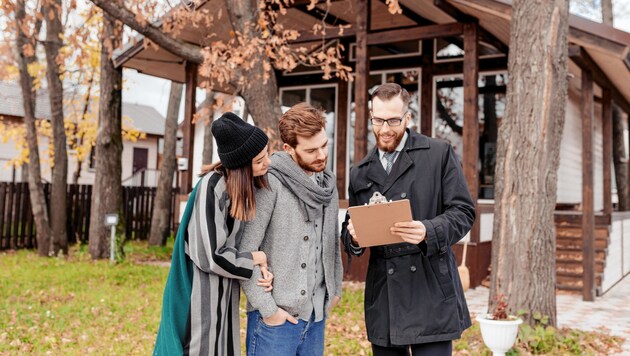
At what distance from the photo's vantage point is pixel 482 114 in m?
11.6

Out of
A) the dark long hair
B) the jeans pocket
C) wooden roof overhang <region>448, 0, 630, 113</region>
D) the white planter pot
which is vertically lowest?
the white planter pot

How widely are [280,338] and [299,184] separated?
2.20 ft

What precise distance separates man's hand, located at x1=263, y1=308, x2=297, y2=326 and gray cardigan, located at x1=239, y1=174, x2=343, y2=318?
0.08 ft

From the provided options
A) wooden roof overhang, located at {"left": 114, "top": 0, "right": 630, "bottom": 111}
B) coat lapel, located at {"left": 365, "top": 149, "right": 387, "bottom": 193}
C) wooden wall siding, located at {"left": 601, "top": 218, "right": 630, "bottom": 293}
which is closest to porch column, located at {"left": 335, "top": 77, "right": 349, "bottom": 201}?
wooden roof overhang, located at {"left": 114, "top": 0, "right": 630, "bottom": 111}

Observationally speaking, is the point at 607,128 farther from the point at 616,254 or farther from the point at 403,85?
the point at 403,85

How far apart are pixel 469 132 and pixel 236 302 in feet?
22.0

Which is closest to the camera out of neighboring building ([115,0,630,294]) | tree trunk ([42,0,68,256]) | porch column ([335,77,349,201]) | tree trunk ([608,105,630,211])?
neighboring building ([115,0,630,294])

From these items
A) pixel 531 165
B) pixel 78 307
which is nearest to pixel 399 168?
pixel 531 165

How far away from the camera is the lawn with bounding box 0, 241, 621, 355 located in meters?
5.64

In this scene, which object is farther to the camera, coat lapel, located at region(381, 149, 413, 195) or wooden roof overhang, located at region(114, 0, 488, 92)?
wooden roof overhang, located at region(114, 0, 488, 92)

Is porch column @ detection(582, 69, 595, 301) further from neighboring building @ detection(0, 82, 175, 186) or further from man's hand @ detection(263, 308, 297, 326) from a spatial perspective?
neighboring building @ detection(0, 82, 175, 186)

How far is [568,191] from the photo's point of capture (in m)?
13.1

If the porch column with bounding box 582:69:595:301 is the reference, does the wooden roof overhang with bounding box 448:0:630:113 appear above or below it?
above

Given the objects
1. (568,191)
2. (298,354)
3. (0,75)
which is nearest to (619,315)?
(568,191)
